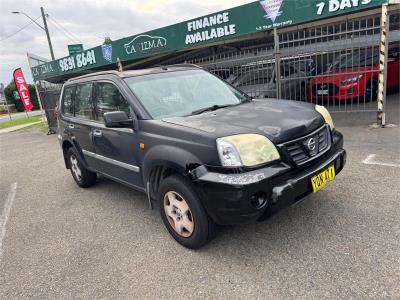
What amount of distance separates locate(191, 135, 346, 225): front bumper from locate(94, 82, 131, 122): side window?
1.39 meters

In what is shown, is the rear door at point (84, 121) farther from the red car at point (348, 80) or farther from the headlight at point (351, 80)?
the headlight at point (351, 80)

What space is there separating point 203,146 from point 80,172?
327cm

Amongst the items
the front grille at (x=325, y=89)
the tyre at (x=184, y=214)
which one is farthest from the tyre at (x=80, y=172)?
the front grille at (x=325, y=89)

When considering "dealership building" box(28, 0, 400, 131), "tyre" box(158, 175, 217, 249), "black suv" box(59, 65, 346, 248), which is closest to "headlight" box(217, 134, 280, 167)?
"black suv" box(59, 65, 346, 248)

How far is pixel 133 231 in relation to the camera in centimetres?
369

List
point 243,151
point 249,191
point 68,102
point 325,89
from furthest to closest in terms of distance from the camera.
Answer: point 325,89
point 68,102
point 243,151
point 249,191

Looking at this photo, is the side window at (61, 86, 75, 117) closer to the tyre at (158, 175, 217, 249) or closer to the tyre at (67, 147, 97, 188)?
the tyre at (67, 147, 97, 188)

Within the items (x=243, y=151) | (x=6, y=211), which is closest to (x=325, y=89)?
(x=243, y=151)

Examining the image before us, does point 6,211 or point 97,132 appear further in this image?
point 6,211

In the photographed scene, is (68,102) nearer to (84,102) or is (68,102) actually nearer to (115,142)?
(84,102)

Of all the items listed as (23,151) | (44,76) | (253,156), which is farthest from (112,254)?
(44,76)

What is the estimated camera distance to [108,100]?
394cm

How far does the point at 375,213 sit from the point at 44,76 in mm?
19039

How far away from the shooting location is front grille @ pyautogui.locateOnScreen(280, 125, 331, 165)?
2.79 meters
